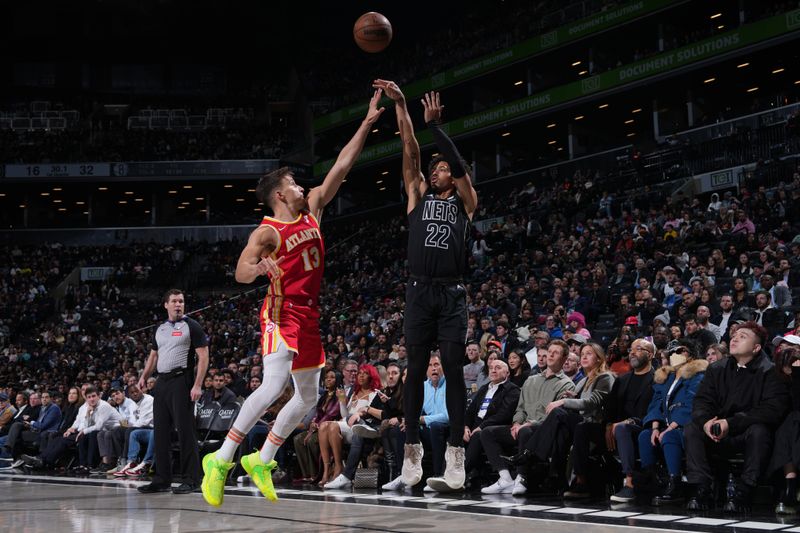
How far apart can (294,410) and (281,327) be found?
538 mm

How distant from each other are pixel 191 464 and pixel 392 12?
1576 inches

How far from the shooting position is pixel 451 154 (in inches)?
226

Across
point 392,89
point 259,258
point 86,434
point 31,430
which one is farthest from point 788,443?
point 31,430

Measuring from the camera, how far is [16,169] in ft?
124

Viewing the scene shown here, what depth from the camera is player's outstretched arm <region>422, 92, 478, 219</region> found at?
5.72m

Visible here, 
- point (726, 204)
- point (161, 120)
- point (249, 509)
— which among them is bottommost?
point (249, 509)

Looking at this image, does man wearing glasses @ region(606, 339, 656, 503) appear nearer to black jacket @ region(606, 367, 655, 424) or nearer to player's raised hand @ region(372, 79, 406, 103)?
black jacket @ region(606, 367, 655, 424)

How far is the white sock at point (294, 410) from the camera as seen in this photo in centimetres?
518

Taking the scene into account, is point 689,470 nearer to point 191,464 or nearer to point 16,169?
point 191,464

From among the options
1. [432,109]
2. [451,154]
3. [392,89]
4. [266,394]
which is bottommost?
[266,394]

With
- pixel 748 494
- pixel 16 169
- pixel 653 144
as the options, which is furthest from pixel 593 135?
pixel 748 494

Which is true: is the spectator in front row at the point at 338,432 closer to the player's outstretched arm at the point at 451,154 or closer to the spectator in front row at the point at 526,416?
the spectator in front row at the point at 526,416

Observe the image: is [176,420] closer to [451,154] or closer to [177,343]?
[177,343]

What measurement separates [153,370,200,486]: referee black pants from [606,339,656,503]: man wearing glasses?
3849 millimetres
